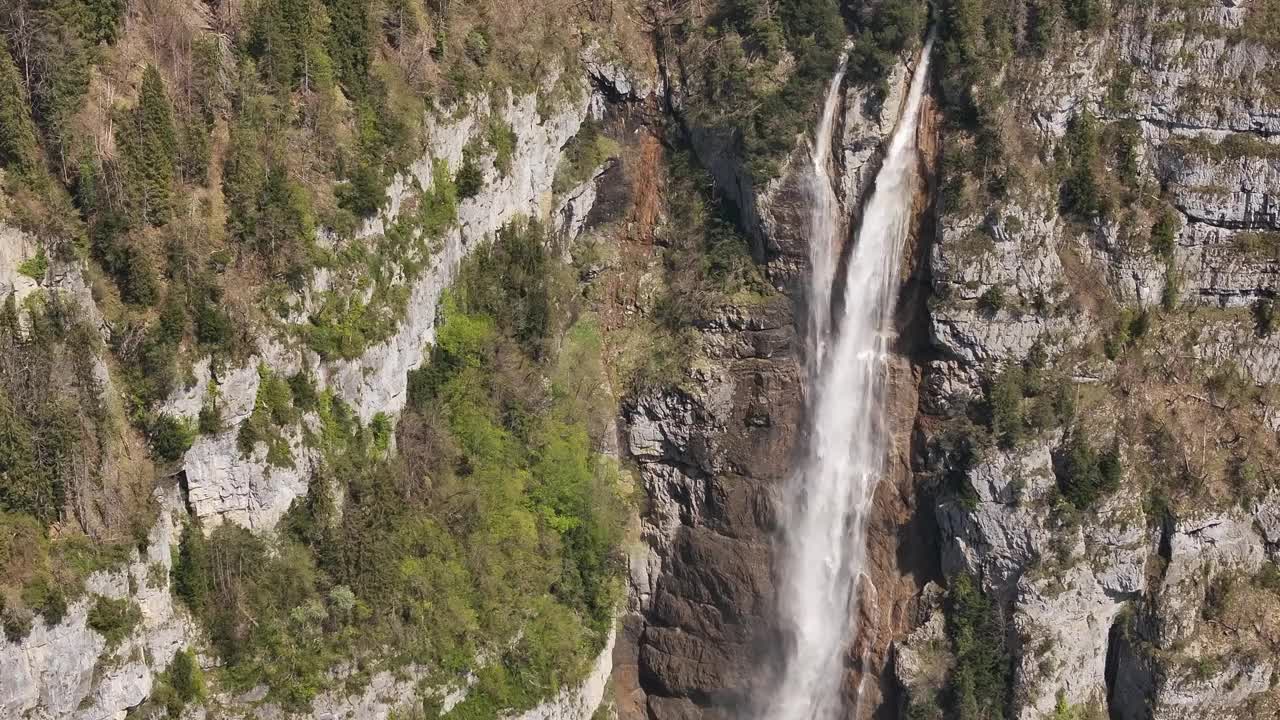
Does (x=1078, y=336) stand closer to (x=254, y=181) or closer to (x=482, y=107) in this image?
(x=482, y=107)

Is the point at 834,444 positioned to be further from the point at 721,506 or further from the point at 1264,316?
the point at 1264,316

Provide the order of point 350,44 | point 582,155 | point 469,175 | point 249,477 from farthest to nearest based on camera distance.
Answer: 1. point 582,155
2. point 469,175
3. point 350,44
4. point 249,477

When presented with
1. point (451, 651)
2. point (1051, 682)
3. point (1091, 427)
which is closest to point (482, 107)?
point (451, 651)

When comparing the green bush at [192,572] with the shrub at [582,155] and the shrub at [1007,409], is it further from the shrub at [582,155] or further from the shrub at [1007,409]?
the shrub at [1007,409]

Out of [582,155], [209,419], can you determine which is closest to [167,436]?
[209,419]

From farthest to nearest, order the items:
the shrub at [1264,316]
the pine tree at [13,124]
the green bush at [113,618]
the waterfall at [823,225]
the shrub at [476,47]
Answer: the waterfall at [823,225] → the shrub at [1264,316] → the shrub at [476,47] → the green bush at [113,618] → the pine tree at [13,124]

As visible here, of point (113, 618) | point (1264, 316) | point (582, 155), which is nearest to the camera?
point (113, 618)

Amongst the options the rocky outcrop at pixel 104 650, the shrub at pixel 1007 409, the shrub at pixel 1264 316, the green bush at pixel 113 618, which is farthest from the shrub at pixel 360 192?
the shrub at pixel 1264 316
